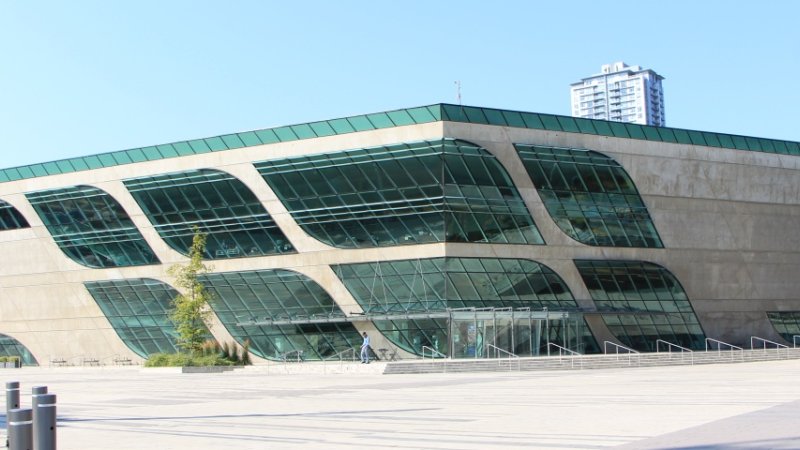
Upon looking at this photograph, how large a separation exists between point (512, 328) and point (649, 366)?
24.0ft

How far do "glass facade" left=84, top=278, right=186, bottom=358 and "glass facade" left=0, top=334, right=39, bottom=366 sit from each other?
8271 millimetres

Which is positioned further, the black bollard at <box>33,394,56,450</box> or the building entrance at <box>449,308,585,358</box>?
the building entrance at <box>449,308,585,358</box>

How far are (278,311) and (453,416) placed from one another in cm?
3737

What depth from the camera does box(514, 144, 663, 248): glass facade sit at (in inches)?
2029

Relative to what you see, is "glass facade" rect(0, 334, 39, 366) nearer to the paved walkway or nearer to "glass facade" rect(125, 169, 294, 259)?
"glass facade" rect(125, 169, 294, 259)

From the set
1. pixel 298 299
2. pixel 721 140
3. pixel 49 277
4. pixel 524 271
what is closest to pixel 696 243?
pixel 721 140

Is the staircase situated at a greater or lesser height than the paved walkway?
greater

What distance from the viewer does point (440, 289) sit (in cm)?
4928

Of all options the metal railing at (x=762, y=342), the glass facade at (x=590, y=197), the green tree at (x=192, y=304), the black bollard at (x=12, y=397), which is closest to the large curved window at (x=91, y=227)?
the green tree at (x=192, y=304)

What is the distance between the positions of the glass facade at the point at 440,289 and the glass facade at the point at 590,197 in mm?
3275

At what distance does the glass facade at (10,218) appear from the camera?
64.2 m

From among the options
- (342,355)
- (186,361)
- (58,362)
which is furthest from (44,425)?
(58,362)

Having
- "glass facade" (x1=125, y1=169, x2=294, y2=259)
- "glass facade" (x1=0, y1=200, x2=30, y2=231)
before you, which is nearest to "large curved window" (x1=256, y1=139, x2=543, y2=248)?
"glass facade" (x1=125, y1=169, x2=294, y2=259)

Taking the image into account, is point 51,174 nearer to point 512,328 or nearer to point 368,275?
point 368,275
